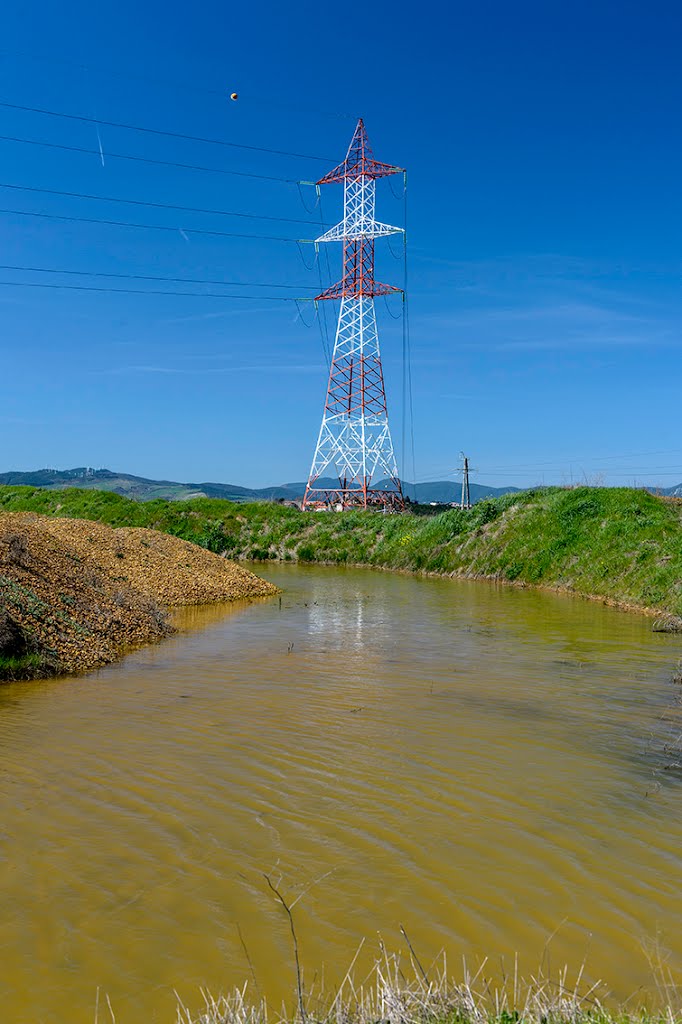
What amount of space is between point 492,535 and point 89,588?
60.3 feet

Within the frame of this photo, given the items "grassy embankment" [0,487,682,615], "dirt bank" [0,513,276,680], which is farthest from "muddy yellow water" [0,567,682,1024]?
"grassy embankment" [0,487,682,615]

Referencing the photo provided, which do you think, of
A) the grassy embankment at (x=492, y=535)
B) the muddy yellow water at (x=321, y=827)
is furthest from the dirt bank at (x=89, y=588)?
the grassy embankment at (x=492, y=535)

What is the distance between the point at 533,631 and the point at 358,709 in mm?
7920

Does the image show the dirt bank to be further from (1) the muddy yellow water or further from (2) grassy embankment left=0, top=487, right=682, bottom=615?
(2) grassy embankment left=0, top=487, right=682, bottom=615

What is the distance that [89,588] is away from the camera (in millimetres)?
14898

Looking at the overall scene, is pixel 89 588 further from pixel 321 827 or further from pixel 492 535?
pixel 492 535

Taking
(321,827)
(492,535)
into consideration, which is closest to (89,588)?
(321,827)

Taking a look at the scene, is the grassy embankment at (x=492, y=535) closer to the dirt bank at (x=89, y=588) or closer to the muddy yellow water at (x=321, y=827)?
the dirt bank at (x=89, y=588)

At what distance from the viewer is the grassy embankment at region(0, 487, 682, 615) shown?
73.6 ft

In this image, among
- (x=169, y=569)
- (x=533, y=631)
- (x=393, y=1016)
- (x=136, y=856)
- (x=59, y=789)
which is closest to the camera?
(x=393, y=1016)

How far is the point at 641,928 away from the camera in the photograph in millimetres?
4566

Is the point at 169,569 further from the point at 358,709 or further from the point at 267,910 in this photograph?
the point at 267,910

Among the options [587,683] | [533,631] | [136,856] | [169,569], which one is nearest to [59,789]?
[136,856]

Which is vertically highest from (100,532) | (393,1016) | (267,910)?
(100,532)
